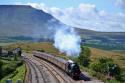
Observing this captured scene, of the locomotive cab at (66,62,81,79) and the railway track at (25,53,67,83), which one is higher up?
the locomotive cab at (66,62,81,79)

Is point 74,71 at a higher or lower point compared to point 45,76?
higher

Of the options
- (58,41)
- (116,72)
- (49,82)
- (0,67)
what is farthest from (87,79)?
(58,41)

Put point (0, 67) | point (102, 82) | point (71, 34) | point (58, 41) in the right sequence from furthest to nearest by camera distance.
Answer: point (58, 41), point (71, 34), point (0, 67), point (102, 82)

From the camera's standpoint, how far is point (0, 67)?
239 ft

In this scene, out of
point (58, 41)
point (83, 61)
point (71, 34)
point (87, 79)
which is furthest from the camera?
point (58, 41)

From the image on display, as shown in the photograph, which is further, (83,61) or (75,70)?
(83,61)

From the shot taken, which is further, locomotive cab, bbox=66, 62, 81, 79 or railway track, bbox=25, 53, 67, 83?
locomotive cab, bbox=66, 62, 81, 79

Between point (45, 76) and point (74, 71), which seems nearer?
point (74, 71)

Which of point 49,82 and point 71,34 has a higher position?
point 71,34

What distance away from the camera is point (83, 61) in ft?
307

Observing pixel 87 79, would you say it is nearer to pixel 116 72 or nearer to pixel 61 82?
pixel 61 82

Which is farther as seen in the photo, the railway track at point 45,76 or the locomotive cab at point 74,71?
the locomotive cab at point 74,71

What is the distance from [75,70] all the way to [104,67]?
55.2ft

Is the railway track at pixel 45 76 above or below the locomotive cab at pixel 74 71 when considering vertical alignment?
below
